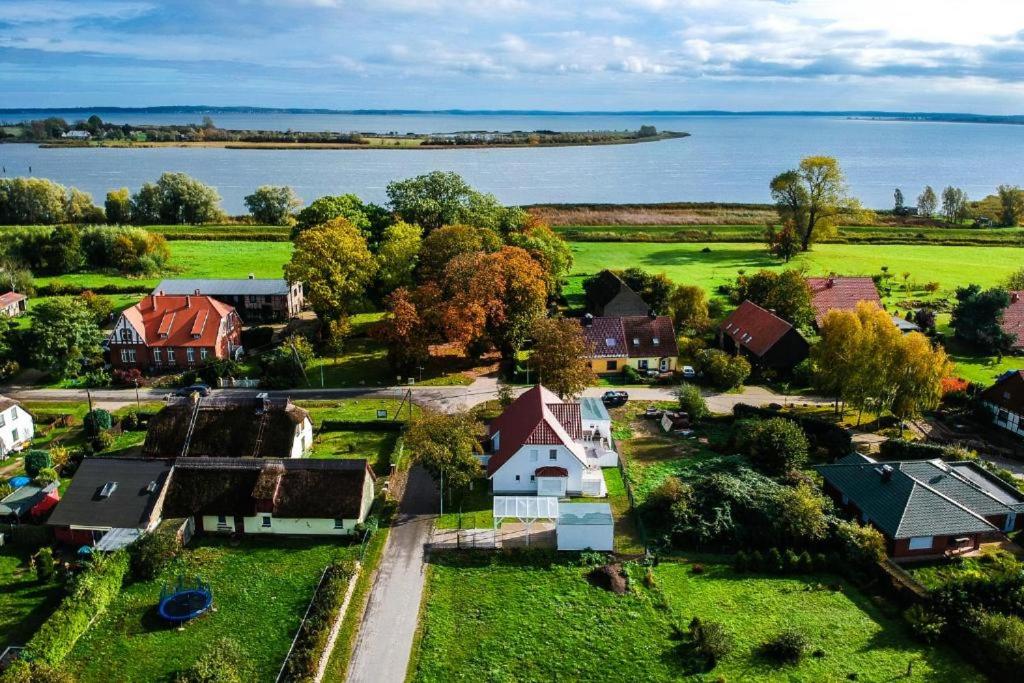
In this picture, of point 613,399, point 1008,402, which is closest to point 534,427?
point 613,399

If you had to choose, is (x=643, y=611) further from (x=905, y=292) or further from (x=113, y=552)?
(x=905, y=292)

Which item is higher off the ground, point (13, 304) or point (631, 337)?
point (631, 337)

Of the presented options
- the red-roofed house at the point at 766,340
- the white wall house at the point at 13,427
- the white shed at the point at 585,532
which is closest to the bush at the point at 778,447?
the white shed at the point at 585,532

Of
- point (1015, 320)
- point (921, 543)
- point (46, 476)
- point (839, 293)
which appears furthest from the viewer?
point (839, 293)

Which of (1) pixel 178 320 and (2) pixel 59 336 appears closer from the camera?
(2) pixel 59 336

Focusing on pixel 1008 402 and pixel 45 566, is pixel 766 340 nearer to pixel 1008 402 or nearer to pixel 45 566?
pixel 1008 402

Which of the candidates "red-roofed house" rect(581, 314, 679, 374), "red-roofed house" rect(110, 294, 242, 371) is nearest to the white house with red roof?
"red-roofed house" rect(581, 314, 679, 374)

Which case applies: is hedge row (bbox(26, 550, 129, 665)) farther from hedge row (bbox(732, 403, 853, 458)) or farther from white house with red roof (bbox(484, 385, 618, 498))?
hedge row (bbox(732, 403, 853, 458))
